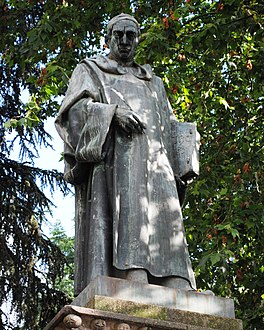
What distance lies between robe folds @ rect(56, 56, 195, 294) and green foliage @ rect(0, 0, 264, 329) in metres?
4.71

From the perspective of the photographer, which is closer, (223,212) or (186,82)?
(223,212)

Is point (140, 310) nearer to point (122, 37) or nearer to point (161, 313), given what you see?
point (161, 313)

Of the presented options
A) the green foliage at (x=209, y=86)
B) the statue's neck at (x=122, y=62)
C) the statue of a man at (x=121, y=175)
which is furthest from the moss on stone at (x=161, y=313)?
the green foliage at (x=209, y=86)

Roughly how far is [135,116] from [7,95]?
42.0 feet

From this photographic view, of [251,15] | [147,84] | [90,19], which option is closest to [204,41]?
[251,15]

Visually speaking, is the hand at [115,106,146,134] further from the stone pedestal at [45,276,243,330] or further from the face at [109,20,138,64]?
the stone pedestal at [45,276,243,330]

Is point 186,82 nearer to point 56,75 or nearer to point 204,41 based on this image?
point 204,41

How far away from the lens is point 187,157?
721 cm

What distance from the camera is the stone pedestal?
233 inches

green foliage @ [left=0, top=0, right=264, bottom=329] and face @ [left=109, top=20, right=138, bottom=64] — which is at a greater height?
green foliage @ [left=0, top=0, right=264, bottom=329]

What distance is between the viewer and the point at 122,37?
7.30 m

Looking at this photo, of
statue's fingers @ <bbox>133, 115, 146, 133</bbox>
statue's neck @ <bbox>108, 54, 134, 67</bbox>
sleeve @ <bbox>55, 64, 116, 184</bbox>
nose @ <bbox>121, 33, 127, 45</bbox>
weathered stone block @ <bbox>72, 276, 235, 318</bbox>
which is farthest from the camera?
statue's neck @ <bbox>108, 54, 134, 67</bbox>

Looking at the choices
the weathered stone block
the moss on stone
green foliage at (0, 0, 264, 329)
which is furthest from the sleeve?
green foliage at (0, 0, 264, 329)

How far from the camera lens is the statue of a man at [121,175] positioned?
6.58 m
